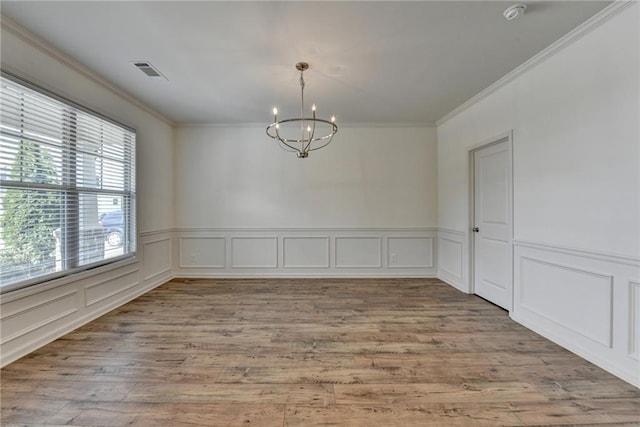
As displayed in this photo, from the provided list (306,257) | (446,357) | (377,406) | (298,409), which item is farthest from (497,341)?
(306,257)

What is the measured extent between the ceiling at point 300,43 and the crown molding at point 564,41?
0.06 metres

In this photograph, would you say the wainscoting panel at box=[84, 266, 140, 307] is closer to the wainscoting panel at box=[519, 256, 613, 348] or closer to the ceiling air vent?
the ceiling air vent

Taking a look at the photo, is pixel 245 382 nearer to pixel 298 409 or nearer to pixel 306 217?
pixel 298 409

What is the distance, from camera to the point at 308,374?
2049 millimetres

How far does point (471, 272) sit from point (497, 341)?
5.03 ft

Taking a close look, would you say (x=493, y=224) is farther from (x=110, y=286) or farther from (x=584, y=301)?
Answer: (x=110, y=286)

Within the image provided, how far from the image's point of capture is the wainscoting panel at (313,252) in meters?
4.82

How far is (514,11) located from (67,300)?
4515 mm

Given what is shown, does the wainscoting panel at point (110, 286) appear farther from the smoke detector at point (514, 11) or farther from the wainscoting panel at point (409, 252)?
the smoke detector at point (514, 11)

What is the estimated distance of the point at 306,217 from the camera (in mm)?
4836

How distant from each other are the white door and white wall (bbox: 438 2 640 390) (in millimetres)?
265

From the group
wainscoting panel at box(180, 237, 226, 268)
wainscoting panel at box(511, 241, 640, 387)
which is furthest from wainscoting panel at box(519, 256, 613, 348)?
wainscoting panel at box(180, 237, 226, 268)

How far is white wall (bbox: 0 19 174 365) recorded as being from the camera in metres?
2.25

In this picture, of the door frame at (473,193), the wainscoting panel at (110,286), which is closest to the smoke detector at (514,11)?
the door frame at (473,193)
